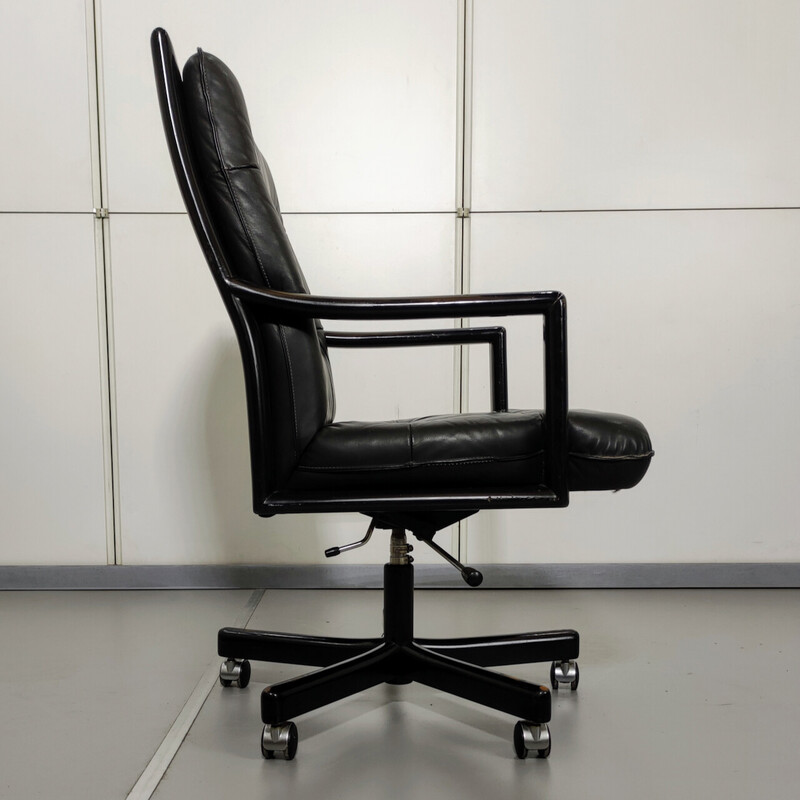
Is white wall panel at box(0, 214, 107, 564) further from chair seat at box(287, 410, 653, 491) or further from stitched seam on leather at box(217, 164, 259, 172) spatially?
chair seat at box(287, 410, 653, 491)

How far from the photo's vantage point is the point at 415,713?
58.2 inches

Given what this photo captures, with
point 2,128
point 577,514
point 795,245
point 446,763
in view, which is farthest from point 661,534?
point 2,128

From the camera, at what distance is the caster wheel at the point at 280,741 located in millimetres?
1288

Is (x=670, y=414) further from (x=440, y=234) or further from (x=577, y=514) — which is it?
(x=440, y=234)

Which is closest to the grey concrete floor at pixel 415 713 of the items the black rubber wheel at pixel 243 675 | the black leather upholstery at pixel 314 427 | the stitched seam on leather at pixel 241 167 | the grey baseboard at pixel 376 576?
the black rubber wheel at pixel 243 675

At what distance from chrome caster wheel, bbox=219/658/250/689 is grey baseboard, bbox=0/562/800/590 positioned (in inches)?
30.7

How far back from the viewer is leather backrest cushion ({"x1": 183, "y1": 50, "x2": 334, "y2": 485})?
1272mm

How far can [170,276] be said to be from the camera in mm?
2377

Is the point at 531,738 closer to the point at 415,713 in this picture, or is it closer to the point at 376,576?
the point at 415,713

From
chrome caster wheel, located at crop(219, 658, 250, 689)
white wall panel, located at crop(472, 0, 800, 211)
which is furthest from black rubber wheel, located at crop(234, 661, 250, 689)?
white wall panel, located at crop(472, 0, 800, 211)

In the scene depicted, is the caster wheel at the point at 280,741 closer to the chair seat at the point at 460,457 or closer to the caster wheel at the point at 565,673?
the chair seat at the point at 460,457

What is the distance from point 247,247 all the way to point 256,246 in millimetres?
15

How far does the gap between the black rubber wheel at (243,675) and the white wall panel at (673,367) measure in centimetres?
96

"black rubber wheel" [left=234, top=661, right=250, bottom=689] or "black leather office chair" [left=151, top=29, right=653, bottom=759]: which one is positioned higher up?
"black leather office chair" [left=151, top=29, right=653, bottom=759]
